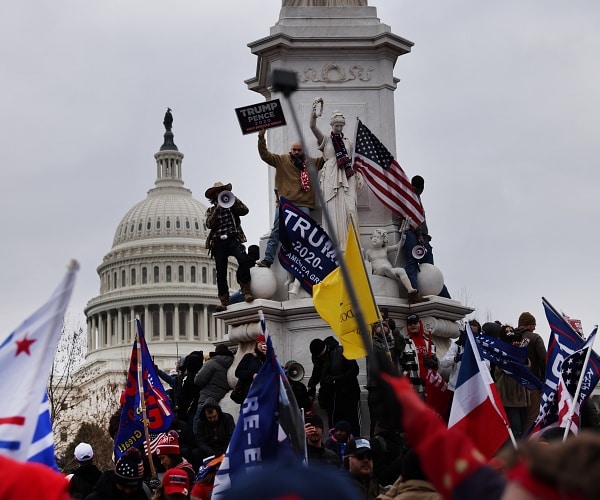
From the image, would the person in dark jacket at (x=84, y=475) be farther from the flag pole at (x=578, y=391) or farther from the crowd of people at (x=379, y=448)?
the flag pole at (x=578, y=391)

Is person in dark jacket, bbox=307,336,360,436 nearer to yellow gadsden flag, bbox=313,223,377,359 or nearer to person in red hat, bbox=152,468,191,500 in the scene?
yellow gadsden flag, bbox=313,223,377,359

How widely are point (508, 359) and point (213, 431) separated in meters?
3.36

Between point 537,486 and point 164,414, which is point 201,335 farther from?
point 537,486

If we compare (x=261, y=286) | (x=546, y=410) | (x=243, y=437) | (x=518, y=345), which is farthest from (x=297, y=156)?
(x=243, y=437)

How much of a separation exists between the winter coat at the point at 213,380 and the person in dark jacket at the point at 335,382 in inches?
81.4

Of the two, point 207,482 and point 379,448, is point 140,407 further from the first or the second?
point 207,482

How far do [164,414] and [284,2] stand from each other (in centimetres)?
1004

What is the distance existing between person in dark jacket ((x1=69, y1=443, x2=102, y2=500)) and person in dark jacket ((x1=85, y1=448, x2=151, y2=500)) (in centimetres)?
166

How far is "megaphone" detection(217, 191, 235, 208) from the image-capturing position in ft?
66.3

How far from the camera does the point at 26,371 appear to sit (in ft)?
21.1

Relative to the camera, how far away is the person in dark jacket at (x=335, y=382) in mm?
17422

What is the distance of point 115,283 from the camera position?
149 meters

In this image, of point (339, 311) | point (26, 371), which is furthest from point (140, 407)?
point (26, 371)

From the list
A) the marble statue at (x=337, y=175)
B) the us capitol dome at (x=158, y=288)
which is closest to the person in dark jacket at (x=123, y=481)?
the marble statue at (x=337, y=175)
